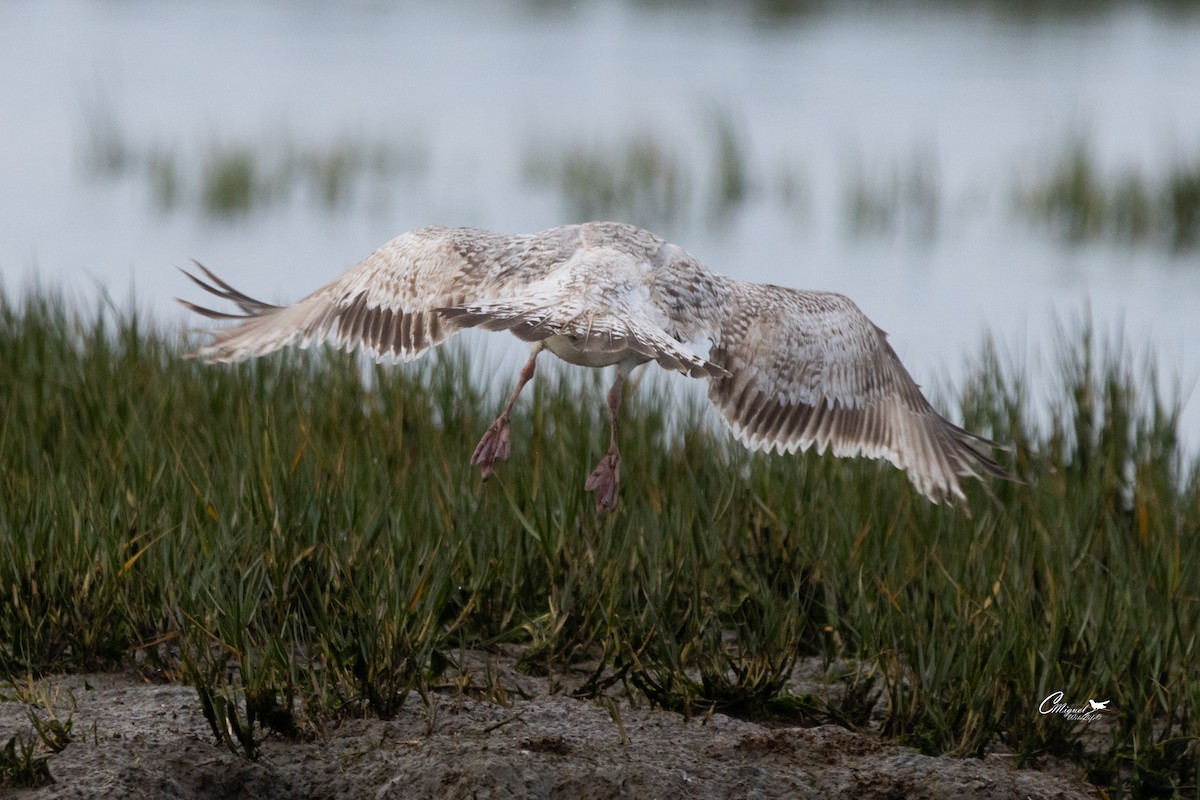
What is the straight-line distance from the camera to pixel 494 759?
12.0 feet

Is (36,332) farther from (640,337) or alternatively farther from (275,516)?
(640,337)

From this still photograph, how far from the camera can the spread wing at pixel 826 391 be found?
5.02 m

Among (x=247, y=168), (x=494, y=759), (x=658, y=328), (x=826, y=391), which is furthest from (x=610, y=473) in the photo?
(x=247, y=168)

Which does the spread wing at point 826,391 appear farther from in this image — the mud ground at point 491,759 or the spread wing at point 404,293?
the mud ground at point 491,759

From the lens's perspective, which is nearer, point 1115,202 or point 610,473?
point 610,473

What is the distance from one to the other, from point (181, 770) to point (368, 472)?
188 cm

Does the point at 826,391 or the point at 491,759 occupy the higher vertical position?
the point at 826,391

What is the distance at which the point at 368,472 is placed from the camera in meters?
5.40

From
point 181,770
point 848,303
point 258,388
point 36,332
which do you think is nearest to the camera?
point 181,770

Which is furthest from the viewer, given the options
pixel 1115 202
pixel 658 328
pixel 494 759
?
pixel 1115 202

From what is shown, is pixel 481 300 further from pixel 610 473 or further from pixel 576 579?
pixel 576 579

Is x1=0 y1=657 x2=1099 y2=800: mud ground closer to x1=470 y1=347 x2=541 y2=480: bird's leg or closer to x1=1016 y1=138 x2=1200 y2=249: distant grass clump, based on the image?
x1=470 y1=347 x2=541 y2=480: bird's leg

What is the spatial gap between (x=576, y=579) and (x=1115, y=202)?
12.6 m

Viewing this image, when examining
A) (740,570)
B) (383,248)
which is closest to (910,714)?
(740,570)
